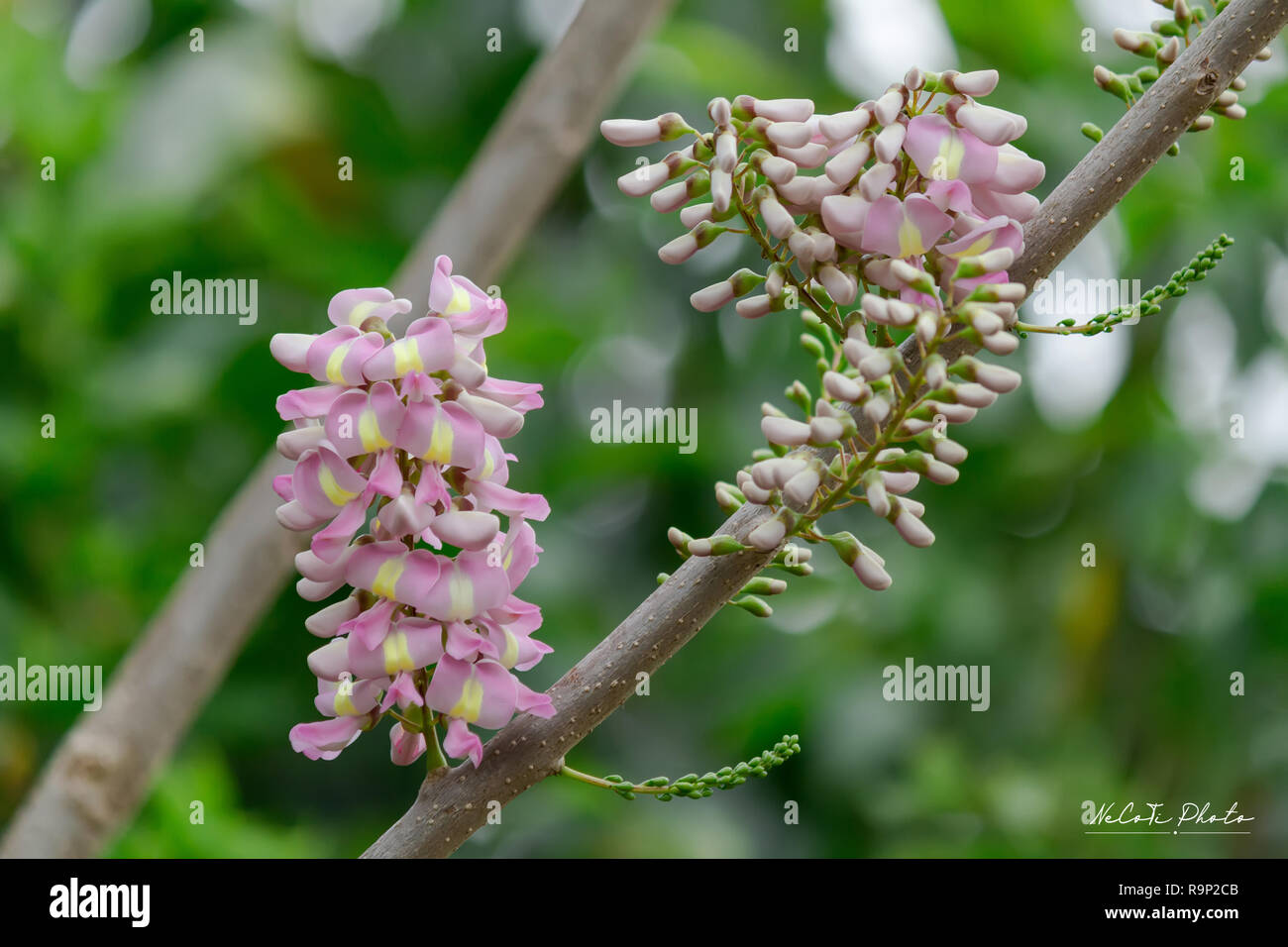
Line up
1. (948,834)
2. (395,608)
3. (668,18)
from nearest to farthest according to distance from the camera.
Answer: (395,608), (948,834), (668,18)


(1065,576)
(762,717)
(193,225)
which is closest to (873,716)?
(762,717)

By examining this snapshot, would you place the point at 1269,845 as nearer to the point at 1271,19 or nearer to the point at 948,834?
the point at 948,834

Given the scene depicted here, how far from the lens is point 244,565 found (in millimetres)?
990

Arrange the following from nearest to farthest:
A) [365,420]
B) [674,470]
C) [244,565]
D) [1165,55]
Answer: [365,420], [1165,55], [244,565], [674,470]

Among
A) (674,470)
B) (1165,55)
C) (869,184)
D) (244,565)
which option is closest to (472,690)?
(869,184)

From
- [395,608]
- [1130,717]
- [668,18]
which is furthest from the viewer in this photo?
[668,18]

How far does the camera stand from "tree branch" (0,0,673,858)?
96cm

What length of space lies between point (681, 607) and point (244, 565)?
0.65m

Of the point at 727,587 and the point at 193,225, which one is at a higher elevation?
the point at 193,225

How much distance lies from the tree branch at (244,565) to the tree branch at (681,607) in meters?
0.57

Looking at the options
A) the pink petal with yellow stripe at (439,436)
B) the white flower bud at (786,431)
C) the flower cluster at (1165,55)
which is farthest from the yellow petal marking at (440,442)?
the flower cluster at (1165,55)

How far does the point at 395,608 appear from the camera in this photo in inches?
15.9

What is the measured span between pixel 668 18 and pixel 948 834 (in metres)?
1.67

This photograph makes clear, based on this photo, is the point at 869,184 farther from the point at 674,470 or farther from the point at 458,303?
the point at 674,470
